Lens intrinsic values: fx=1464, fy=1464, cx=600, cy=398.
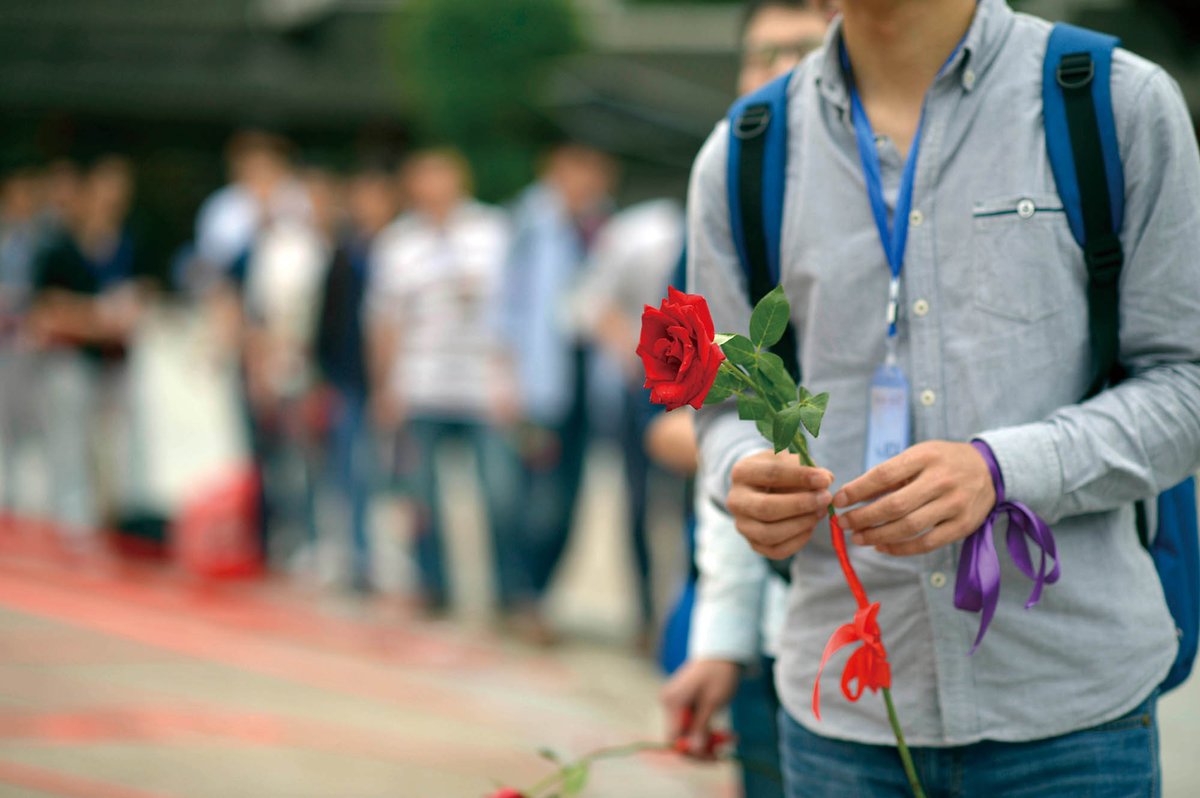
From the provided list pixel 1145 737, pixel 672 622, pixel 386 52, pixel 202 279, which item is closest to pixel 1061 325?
pixel 1145 737

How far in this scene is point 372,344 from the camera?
7.62 metres

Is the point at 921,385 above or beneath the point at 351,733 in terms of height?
above

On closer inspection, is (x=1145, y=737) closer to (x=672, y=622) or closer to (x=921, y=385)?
(x=921, y=385)

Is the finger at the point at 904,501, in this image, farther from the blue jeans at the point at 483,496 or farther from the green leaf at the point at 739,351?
the blue jeans at the point at 483,496

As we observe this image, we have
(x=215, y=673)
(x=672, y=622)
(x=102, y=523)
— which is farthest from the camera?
(x=102, y=523)

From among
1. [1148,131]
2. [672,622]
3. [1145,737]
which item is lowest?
[1145,737]

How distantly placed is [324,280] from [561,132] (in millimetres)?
1736

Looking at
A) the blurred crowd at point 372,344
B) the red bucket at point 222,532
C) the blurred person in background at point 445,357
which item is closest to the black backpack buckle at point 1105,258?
the blurred crowd at point 372,344

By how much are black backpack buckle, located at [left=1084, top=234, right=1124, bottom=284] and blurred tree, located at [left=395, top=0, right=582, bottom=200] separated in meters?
18.3

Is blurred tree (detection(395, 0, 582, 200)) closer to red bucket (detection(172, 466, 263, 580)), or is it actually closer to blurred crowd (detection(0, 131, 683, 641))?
blurred crowd (detection(0, 131, 683, 641))

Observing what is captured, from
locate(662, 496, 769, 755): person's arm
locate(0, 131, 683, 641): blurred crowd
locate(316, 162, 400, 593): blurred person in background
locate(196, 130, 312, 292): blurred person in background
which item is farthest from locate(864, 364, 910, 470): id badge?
locate(196, 130, 312, 292): blurred person in background

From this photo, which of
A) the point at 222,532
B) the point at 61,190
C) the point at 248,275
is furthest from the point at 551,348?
the point at 61,190

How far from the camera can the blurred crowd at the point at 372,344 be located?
6758mm

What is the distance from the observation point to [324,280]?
7.98m
